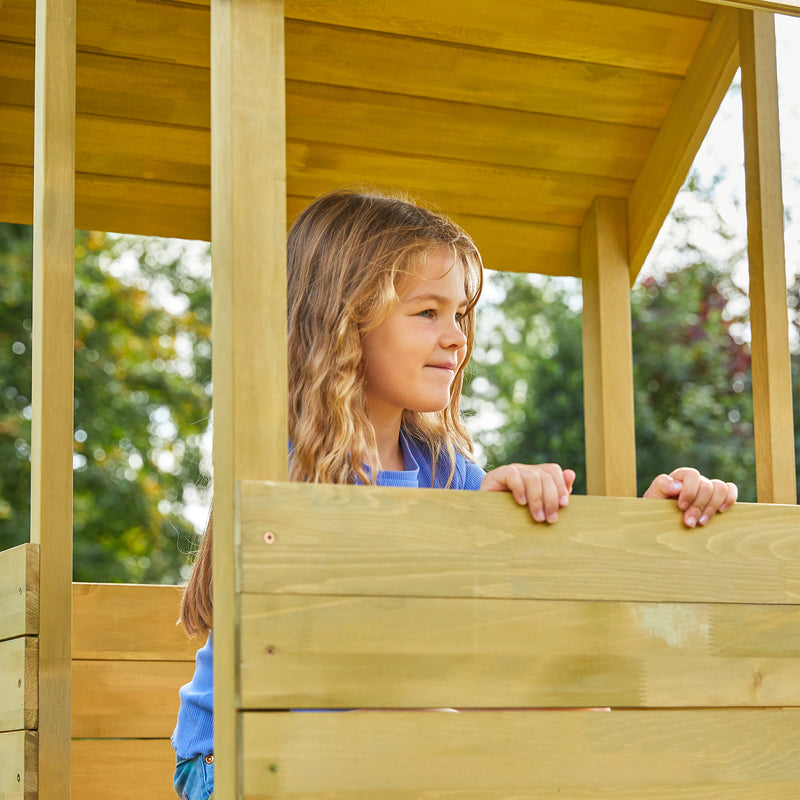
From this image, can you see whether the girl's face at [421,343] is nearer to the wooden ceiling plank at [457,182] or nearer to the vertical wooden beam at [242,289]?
the vertical wooden beam at [242,289]

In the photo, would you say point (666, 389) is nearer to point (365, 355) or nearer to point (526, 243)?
point (526, 243)

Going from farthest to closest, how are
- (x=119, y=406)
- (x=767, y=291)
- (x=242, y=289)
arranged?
(x=119, y=406) → (x=767, y=291) → (x=242, y=289)

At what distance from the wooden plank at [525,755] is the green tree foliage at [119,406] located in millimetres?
10003

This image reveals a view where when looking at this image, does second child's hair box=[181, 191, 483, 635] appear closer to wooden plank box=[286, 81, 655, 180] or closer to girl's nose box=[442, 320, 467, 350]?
girl's nose box=[442, 320, 467, 350]

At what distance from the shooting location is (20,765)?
7.59 feet

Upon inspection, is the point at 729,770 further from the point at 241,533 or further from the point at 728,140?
the point at 728,140

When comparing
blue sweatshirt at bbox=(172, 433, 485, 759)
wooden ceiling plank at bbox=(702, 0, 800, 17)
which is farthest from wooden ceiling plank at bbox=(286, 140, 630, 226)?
wooden ceiling plank at bbox=(702, 0, 800, 17)

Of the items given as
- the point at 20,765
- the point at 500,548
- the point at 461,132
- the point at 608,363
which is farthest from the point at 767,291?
the point at 20,765

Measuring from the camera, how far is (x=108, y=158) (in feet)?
11.1

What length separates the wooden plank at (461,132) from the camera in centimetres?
334

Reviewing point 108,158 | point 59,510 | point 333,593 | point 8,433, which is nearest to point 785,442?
point 333,593

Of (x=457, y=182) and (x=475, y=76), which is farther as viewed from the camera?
(x=457, y=182)

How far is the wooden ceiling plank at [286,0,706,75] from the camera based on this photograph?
10.4 feet

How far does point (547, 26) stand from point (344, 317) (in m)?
1.21
